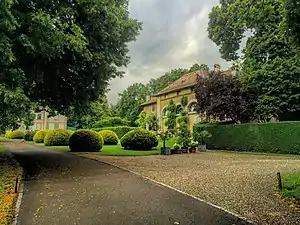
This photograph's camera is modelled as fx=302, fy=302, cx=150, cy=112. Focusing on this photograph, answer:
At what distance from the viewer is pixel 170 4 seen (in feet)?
36.1

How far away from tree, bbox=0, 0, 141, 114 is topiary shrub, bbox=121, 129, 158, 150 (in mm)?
7828

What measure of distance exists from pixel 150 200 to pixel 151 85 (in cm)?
6484

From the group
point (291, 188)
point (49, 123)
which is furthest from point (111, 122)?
point (291, 188)

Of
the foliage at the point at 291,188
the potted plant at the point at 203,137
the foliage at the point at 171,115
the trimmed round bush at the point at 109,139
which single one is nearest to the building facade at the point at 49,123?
the foliage at the point at 171,115

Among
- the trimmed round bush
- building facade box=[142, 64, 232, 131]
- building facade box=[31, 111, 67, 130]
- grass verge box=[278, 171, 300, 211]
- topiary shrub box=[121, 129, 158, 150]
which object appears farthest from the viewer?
building facade box=[31, 111, 67, 130]

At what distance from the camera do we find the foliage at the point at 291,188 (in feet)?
23.1

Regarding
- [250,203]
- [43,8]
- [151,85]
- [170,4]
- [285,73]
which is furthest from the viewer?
[151,85]

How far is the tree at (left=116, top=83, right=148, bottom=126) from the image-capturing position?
2382 inches

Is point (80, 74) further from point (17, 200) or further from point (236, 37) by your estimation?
point (236, 37)

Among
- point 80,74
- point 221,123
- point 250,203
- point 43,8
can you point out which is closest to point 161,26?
point 80,74

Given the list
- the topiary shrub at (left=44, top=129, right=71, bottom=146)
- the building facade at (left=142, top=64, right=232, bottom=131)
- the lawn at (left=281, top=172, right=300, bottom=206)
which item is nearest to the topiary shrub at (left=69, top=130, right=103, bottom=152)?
the topiary shrub at (left=44, top=129, right=71, bottom=146)

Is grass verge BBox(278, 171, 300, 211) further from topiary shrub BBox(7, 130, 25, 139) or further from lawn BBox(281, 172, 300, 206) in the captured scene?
topiary shrub BBox(7, 130, 25, 139)

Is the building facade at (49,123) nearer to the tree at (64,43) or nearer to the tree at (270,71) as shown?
the tree at (270,71)

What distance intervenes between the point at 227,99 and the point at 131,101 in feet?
137
